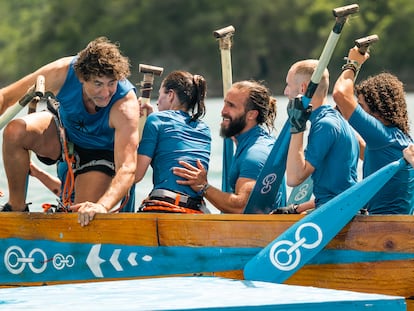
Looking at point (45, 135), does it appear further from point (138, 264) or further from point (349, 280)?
point (349, 280)

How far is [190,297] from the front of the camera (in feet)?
19.0

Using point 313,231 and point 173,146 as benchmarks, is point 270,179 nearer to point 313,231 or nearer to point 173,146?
point 173,146

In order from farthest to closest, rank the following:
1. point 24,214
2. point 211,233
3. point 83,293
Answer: point 24,214 → point 211,233 → point 83,293

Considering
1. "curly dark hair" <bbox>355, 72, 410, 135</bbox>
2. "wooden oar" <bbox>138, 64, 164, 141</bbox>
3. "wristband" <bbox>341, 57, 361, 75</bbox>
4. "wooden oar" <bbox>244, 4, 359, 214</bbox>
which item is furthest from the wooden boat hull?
"wooden oar" <bbox>138, 64, 164, 141</bbox>

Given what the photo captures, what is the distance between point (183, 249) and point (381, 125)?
131 cm

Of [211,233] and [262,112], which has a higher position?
[262,112]

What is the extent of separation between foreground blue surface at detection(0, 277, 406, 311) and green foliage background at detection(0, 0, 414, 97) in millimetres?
41124

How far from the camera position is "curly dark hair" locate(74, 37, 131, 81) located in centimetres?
713

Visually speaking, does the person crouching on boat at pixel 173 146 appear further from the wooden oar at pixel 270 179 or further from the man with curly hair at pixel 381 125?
the man with curly hair at pixel 381 125

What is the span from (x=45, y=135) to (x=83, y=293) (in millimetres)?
1825

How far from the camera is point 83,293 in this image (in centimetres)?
607

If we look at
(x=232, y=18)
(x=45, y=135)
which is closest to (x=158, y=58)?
(x=232, y=18)

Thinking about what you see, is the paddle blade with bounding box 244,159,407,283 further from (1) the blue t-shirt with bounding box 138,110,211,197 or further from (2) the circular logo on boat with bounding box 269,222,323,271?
(1) the blue t-shirt with bounding box 138,110,211,197

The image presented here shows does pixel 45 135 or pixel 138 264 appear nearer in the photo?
pixel 138 264
